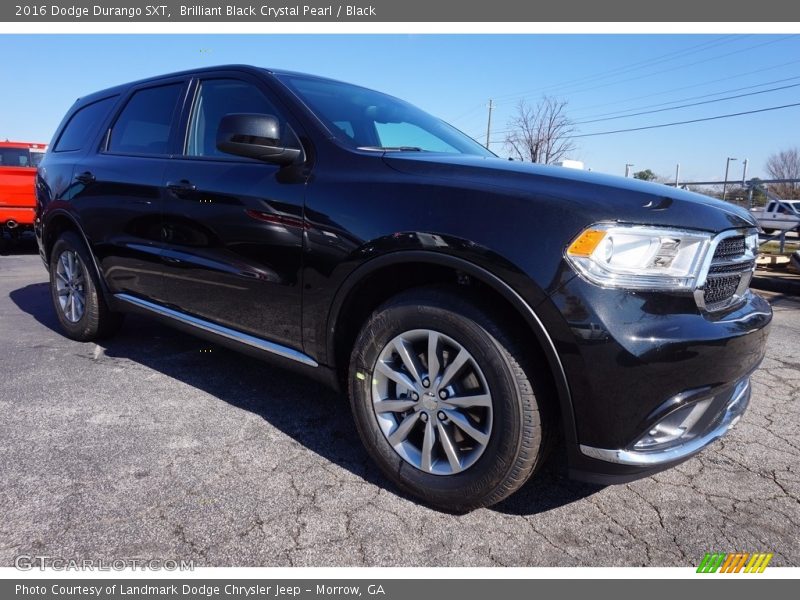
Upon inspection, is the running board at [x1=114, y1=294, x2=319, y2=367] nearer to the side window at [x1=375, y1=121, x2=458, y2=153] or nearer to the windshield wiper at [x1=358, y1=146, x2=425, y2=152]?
the windshield wiper at [x1=358, y1=146, x2=425, y2=152]

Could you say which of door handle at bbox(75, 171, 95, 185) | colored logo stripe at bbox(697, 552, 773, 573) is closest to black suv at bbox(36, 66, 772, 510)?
colored logo stripe at bbox(697, 552, 773, 573)

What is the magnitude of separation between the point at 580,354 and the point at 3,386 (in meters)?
3.51

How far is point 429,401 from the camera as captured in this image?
2.20 metres

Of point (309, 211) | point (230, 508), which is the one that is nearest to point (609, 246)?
point (309, 211)

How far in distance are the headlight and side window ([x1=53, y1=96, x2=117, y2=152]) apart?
3774 mm

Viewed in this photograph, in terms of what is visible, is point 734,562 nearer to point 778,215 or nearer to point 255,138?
point 255,138

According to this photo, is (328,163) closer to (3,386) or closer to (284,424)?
(284,424)

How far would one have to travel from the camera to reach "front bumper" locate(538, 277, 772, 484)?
1.79m

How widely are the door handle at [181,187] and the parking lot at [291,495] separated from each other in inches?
47.3

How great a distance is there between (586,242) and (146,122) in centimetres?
312

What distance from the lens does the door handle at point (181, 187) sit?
9.99ft

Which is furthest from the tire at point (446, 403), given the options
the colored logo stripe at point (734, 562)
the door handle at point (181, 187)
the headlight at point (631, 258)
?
the door handle at point (181, 187)

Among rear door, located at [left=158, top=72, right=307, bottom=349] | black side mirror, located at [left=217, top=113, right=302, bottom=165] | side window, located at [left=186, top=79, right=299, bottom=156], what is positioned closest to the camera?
black side mirror, located at [left=217, top=113, right=302, bottom=165]

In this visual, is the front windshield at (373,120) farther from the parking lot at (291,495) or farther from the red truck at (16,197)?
the red truck at (16,197)
